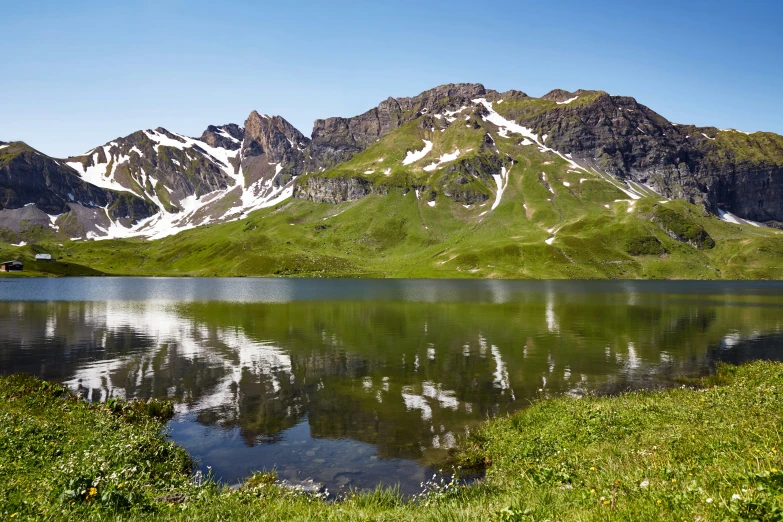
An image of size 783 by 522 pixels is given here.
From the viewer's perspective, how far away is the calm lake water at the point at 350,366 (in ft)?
92.4

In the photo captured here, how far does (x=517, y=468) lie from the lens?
21.3 metres

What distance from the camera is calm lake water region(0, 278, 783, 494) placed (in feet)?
92.4

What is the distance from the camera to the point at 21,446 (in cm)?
1969

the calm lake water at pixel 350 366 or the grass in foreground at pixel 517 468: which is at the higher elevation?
the grass in foreground at pixel 517 468

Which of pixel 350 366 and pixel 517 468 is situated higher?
pixel 517 468

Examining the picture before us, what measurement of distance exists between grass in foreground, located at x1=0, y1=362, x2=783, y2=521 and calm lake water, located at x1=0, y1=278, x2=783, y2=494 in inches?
170

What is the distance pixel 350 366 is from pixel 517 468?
31.3 metres

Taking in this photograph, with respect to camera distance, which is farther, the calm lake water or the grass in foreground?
the calm lake water

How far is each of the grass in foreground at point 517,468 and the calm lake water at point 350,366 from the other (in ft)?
14.2

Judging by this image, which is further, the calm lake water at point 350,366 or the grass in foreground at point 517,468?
the calm lake water at point 350,366

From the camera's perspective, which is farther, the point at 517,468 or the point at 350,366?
the point at 350,366

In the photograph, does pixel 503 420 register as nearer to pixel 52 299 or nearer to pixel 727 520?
pixel 727 520

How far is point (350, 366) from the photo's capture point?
50688mm

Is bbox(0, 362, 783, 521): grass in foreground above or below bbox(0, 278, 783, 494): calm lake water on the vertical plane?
above
